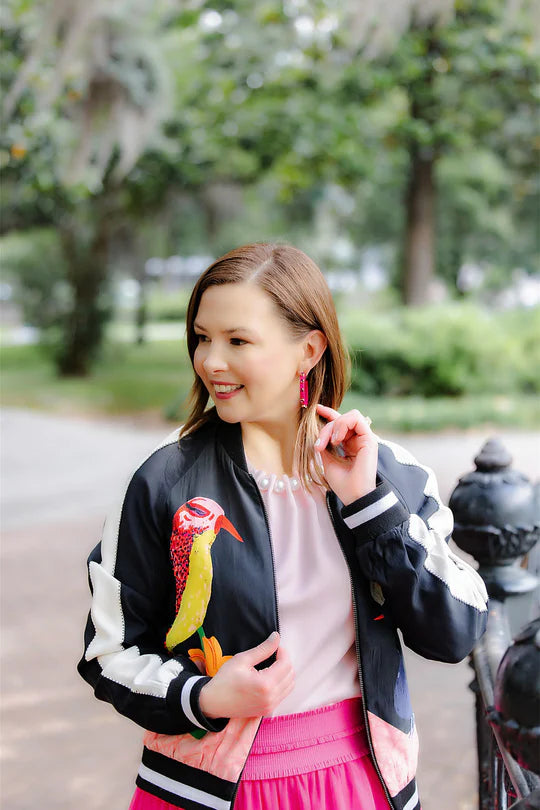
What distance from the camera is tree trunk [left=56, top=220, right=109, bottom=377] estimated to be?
1541 cm

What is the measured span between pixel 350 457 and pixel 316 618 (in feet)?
0.85

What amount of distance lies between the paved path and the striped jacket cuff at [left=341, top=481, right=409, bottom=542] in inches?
17.3

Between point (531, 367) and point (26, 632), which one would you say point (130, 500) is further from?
point (531, 367)

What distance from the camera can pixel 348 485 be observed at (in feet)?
4.17

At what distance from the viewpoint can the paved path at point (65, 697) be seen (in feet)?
10.3

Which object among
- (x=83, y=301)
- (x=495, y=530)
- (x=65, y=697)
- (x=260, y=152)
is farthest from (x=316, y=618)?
(x=83, y=301)

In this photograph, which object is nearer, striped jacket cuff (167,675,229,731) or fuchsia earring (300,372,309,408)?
striped jacket cuff (167,675,229,731)

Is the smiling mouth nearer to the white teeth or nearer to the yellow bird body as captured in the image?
the white teeth

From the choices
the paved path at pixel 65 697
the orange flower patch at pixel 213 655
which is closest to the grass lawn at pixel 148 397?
the paved path at pixel 65 697

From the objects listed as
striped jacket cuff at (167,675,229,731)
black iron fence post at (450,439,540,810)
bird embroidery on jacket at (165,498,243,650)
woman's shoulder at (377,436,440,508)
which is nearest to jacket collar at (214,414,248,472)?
bird embroidery on jacket at (165,498,243,650)

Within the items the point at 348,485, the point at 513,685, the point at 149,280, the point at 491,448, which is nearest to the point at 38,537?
the point at 491,448

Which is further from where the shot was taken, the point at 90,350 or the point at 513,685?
the point at 90,350

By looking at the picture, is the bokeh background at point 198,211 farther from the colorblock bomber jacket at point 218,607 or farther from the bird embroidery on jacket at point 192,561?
the bird embroidery on jacket at point 192,561

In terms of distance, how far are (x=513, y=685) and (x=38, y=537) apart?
604cm
